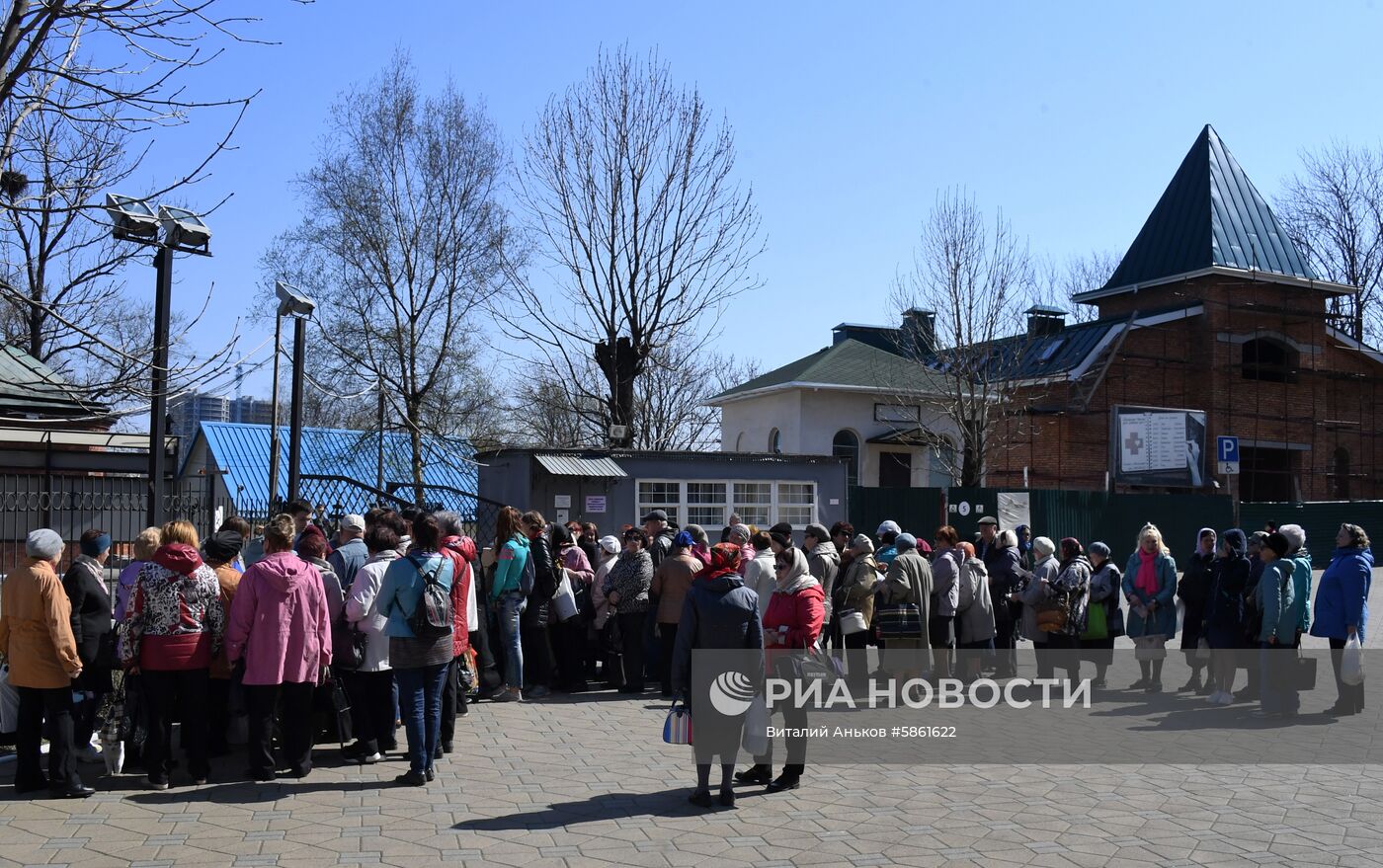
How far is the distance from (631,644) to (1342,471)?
37034 millimetres

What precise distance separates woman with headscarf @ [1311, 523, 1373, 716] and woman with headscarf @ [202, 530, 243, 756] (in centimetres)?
957

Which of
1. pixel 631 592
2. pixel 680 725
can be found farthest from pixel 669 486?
pixel 680 725

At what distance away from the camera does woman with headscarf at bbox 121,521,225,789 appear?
303 inches

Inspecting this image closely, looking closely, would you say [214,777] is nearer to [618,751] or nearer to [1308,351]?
[618,751]

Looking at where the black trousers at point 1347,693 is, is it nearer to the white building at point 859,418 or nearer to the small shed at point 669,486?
the small shed at point 669,486

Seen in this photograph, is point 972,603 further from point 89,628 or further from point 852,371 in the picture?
point 852,371

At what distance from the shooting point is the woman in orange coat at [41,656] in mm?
7453

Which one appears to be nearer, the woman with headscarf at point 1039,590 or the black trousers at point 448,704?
the black trousers at point 448,704

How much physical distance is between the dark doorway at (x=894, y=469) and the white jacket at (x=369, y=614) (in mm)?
30213

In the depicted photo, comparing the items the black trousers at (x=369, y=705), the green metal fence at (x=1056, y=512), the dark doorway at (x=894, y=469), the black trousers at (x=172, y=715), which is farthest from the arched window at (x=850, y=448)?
the black trousers at (x=172, y=715)

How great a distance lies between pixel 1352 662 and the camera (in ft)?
36.1

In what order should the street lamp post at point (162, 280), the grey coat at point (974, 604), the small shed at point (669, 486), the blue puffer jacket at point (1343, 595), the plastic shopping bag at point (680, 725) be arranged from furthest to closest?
1. the small shed at point (669, 486)
2. the grey coat at point (974, 604)
3. the blue puffer jacket at point (1343, 595)
4. the street lamp post at point (162, 280)
5. the plastic shopping bag at point (680, 725)

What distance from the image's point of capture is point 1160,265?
39000 millimetres

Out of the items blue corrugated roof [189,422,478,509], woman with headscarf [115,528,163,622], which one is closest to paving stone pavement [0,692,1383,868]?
woman with headscarf [115,528,163,622]
